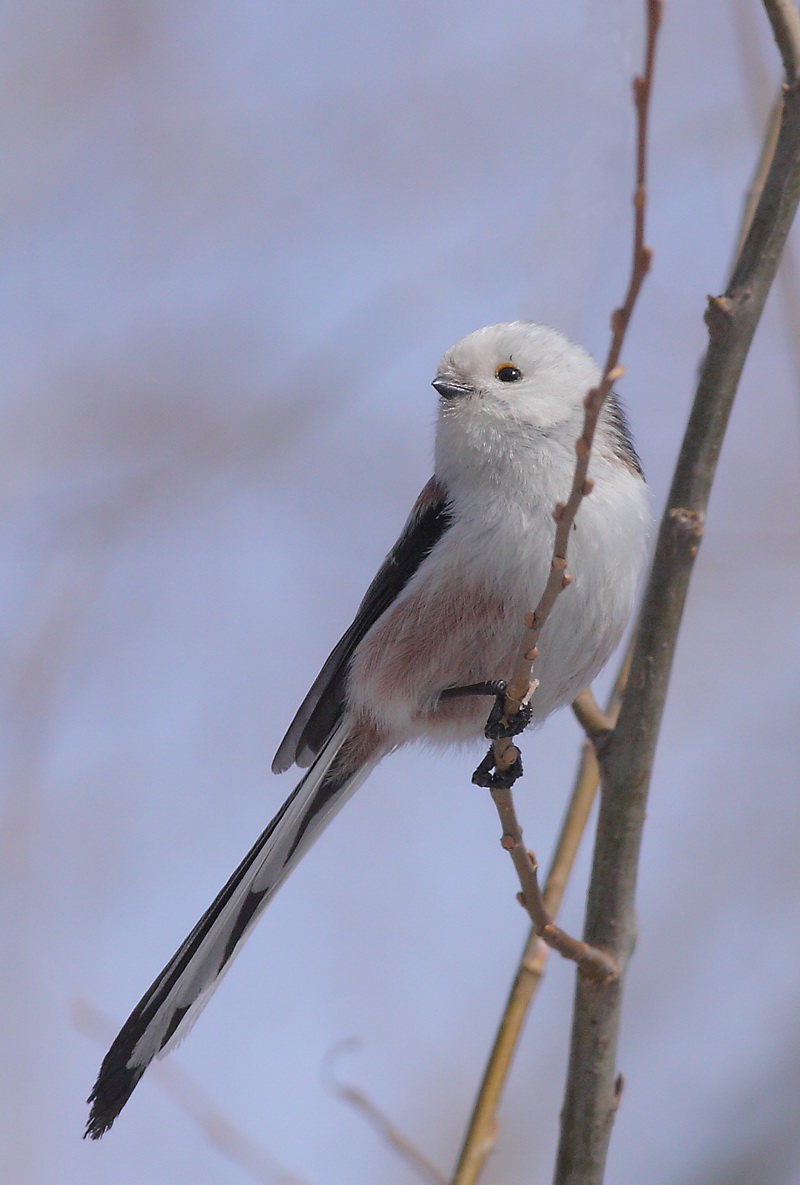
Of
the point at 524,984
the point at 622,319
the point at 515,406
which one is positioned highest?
the point at 515,406

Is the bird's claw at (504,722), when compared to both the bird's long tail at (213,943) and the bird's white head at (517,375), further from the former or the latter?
the bird's white head at (517,375)

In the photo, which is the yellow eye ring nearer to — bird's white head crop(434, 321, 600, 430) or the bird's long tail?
bird's white head crop(434, 321, 600, 430)

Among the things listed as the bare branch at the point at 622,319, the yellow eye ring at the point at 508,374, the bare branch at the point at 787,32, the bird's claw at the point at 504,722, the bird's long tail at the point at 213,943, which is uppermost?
the bare branch at the point at 787,32

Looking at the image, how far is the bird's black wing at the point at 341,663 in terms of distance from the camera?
251 centimetres

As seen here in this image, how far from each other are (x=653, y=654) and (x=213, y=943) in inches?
38.8

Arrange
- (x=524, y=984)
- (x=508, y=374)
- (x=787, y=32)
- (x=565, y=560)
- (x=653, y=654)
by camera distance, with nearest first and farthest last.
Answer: (x=565, y=560), (x=787, y=32), (x=653, y=654), (x=524, y=984), (x=508, y=374)

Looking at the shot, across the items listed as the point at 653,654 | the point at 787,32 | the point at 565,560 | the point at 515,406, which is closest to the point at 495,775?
the point at 653,654

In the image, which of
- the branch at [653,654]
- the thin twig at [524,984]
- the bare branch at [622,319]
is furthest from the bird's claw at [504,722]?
the bare branch at [622,319]

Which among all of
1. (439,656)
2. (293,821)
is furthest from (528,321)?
(293,821)

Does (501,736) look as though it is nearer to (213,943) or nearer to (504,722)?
(504,722)

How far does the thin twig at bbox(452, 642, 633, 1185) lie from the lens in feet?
6.53

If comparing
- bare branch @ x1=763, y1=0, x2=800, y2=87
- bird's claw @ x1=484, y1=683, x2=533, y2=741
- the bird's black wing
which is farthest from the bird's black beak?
bare branch @ x1=763, y1=0, x2=800, y2=87

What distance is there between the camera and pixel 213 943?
2.22 m

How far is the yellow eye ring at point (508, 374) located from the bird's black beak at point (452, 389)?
8 cm
